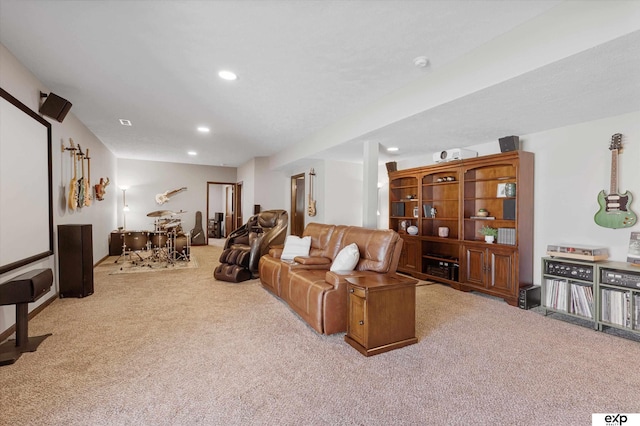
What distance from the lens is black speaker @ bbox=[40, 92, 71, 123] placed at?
10.8 ft

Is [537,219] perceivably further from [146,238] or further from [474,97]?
[146,238]

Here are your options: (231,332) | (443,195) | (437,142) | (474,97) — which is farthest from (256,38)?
(443,195)

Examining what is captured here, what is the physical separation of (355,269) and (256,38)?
236 centimetres

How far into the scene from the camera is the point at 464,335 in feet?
9.00

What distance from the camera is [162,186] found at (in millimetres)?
8781

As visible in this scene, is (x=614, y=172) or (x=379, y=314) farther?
(x=614, y=172)

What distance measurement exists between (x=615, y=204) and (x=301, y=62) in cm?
370

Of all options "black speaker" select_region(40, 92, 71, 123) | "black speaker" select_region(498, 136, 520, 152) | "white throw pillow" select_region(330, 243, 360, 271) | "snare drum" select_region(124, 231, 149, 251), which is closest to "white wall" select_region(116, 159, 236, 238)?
"snare drum" select_region(124, 231, 149, 251)

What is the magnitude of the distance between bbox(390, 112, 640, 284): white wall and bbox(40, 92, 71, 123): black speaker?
5958 millimetres

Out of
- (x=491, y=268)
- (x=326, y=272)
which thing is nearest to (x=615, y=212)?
(x=491, y=268)

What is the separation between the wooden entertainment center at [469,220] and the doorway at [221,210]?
19.9ft

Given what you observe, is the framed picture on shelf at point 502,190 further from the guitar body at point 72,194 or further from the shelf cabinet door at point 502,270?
the guitar body at point 72,194

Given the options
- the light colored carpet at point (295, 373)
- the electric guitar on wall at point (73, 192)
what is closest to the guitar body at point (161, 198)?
the electric guitar on wall at point (73, 192)

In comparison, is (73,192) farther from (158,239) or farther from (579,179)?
(579,179)
